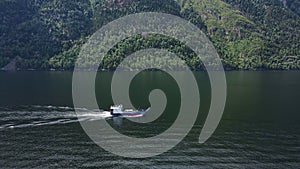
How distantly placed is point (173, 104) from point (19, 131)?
6656 cm

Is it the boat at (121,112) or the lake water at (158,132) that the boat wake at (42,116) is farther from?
the boat at (121,112)

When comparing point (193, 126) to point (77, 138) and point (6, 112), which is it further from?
point (6, 112)

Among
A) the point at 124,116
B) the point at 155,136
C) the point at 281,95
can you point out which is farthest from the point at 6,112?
the point at 281,95

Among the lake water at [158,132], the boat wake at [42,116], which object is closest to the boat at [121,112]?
the boat wake at [42,116]

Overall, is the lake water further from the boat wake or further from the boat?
the boat

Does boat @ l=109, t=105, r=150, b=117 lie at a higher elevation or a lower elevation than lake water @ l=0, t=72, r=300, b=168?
higher

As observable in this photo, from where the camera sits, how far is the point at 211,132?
103 metres

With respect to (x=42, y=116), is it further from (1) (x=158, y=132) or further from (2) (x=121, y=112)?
(1) (x=158, y=132)

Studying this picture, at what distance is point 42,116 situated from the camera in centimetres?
11888

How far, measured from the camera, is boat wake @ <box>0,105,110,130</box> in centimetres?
10950

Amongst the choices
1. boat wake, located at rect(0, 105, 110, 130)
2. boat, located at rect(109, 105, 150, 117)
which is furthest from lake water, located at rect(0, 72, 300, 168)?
boat, located at rect(109, 105, 150, 117)

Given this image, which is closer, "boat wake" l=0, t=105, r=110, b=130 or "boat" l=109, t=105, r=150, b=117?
"boat wake" l=0, t=105, r=110, b=130

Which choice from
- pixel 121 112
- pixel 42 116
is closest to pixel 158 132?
pixel 121 112

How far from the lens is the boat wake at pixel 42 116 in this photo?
110 metres
